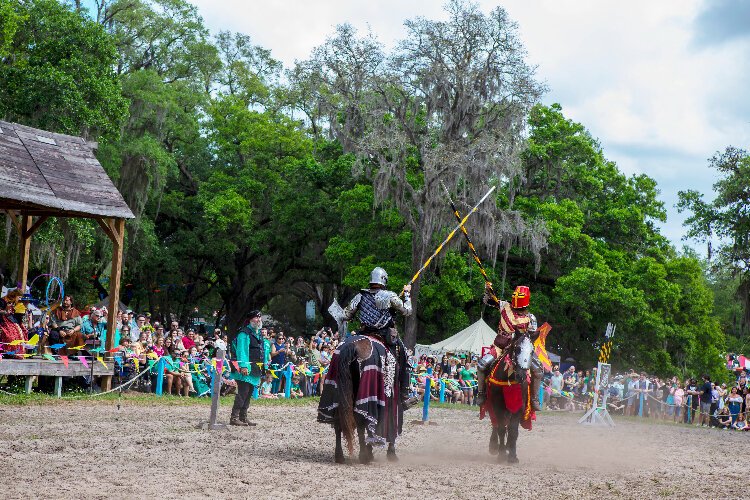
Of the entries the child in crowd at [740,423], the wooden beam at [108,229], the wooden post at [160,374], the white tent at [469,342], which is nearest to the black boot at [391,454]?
the wooden post at [160,374]

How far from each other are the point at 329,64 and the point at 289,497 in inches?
1178

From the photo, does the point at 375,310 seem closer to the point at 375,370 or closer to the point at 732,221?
the point at 375,370

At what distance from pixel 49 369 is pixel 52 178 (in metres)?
3.65

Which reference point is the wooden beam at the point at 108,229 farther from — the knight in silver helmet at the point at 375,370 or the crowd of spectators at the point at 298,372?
the knight in silver helmet at the point at 375,370

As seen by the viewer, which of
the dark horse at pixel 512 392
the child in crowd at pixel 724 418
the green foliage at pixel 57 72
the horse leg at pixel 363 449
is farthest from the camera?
the green foliage at pixel 57 72

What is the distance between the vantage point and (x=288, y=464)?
30.6 feet

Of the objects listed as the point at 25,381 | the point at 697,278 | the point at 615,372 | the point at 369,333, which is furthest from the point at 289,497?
the point at 697,278

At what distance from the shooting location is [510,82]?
34219mm

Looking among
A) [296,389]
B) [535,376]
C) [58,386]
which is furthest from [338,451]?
[296,389]

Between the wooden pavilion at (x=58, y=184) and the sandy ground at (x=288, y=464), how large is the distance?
3.80 metres

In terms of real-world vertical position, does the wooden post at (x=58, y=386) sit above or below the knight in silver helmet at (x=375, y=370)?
below

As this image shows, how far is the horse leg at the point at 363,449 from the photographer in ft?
32.1

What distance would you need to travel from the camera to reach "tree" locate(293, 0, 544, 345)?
32938 millimetres

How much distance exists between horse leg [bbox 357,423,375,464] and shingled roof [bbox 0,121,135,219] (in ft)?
30.4
